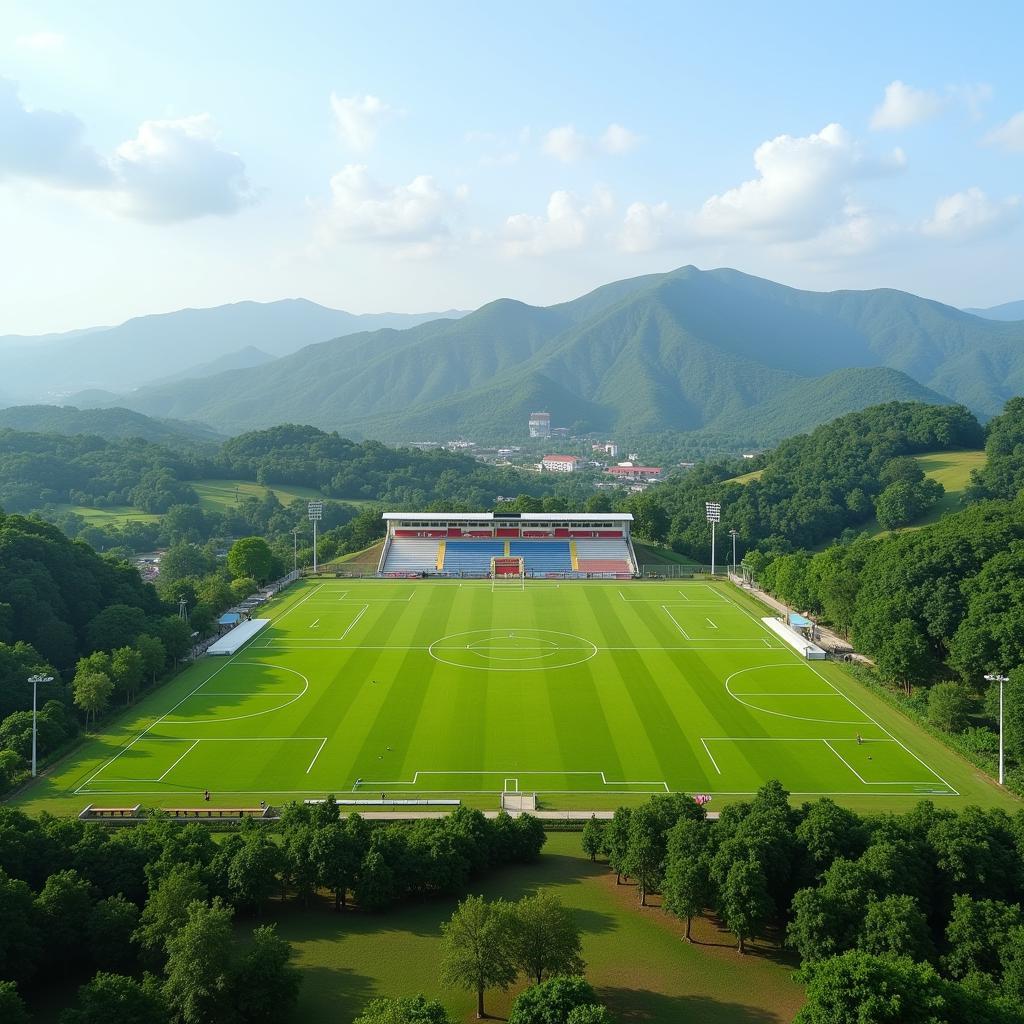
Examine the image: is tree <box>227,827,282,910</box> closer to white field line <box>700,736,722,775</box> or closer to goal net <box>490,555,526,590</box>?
white field line <box>700,736,722,775</box>

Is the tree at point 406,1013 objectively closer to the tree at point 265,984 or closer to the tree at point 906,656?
the tree at point 265,984

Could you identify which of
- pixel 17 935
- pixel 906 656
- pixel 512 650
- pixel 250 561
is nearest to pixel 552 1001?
pixel 17 935

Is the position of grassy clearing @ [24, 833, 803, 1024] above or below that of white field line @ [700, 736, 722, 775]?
below

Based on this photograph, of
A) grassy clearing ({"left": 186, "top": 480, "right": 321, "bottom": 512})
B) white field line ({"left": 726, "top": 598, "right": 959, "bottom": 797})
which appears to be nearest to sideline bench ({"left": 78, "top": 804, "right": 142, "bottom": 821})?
white field line ({"left": 726, "top": 598, "right": 959, "bottom": 797})

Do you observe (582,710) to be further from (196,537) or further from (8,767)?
(196,537)

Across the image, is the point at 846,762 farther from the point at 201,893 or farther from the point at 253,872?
the point at 201,893

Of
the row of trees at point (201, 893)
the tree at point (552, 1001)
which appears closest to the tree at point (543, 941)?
the row of trees at point (201, 893)
